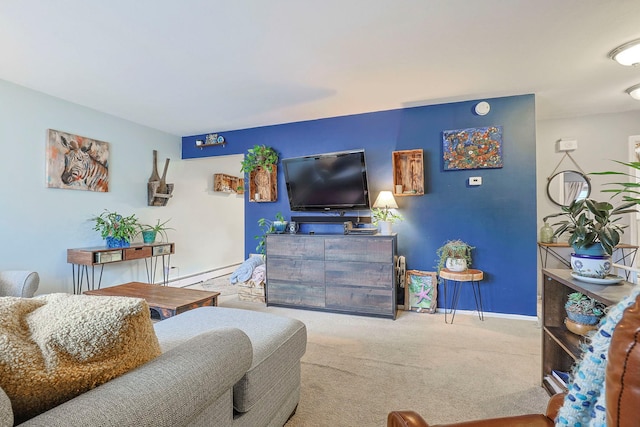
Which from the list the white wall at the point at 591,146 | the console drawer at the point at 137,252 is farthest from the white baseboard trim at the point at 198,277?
the white wall at the point at 591,146

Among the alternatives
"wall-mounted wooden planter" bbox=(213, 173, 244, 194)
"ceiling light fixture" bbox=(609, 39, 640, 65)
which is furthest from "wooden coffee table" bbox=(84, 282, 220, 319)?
"ceiling light fixture" bbox=(609, 39, 640, 65)

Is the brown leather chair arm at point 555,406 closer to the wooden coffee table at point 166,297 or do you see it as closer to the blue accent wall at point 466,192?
the wooden coffee table at point 166,297

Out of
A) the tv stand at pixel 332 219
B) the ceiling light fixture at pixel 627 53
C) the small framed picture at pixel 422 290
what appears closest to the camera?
the ceiling light fixture at pixel 627 53

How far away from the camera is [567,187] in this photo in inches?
152

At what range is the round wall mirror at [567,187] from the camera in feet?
12.4

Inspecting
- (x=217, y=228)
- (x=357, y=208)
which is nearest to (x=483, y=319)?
(x=357, y=208)

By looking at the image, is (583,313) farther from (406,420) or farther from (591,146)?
(591,146)

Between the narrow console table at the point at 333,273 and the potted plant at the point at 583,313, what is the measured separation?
60.7 inches

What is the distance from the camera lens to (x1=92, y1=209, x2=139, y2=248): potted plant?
135 inches

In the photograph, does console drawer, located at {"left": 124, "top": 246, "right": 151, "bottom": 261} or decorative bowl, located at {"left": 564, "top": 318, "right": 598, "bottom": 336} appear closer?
decorative bowl, located at {"left": 564, "top": 318, "right": 598, "bottom": 336}

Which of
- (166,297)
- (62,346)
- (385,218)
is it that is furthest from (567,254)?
(62,346)

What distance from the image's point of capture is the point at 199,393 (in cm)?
83

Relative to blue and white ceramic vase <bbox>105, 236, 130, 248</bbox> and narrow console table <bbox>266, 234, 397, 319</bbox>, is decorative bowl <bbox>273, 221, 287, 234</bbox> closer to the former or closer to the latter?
narrow console table <bbox>266, 234, 397, 319</bbox>

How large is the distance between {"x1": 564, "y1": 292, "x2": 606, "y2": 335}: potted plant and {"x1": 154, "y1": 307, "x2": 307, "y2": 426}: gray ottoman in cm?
150
